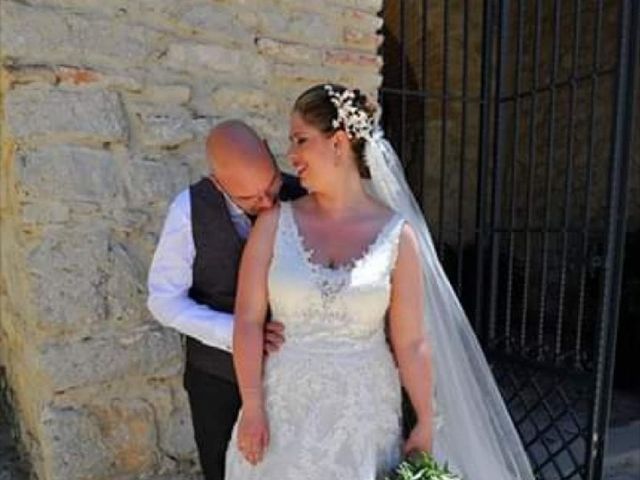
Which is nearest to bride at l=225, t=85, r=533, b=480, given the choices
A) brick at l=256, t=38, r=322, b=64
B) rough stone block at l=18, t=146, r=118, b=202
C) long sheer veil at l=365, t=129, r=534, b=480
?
long sheer veil at l=365, t=129, r=534, b=480

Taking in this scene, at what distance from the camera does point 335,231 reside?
1526 millimetres

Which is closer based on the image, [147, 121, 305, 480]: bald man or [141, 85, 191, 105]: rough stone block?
[147, 121, 305, 480]: bald man

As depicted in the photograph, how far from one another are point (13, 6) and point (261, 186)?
0.97 meters

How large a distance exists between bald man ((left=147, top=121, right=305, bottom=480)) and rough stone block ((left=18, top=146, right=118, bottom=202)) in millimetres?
452

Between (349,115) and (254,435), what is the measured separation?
2.63ft

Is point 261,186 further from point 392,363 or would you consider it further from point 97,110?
point 97,110

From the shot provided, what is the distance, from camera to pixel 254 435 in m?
1.49

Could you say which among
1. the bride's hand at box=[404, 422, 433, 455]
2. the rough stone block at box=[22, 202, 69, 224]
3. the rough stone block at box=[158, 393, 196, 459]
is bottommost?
the rough stone block at box=[158, 393, 196, 459]

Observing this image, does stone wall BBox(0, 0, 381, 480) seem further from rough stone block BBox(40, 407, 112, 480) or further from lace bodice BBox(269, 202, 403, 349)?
lace bodice BBox(269, 202, 403, 349)

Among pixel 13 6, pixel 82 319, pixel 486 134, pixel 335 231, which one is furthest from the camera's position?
pixel 486 134

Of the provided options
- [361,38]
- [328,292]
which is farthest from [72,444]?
[361,38]

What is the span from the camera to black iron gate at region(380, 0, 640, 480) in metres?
2.48

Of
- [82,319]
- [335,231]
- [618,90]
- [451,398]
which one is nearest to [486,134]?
[618,90]

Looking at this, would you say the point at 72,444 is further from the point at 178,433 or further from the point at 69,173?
the point at 69,173
